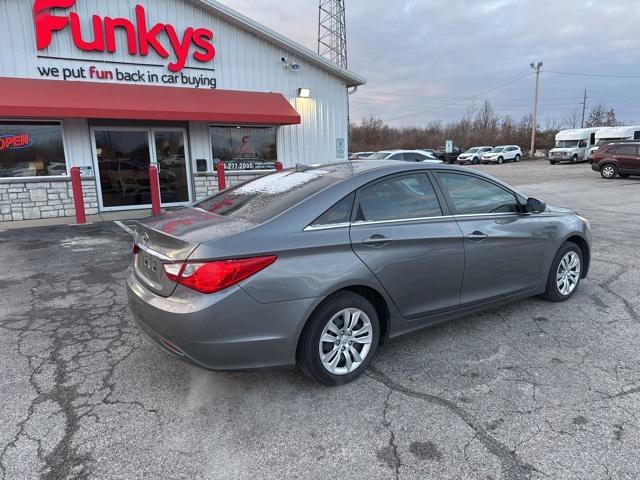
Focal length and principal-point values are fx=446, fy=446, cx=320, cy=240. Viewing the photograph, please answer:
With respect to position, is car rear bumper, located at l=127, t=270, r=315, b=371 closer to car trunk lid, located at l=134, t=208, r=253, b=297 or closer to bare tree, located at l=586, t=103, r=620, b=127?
car trunk lid, located at l=134, t=208, r=253, b=297

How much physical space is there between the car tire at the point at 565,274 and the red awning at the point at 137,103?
8.92 meters

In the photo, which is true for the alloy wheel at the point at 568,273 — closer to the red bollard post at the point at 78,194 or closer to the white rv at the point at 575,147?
the red bollard post at the point at 78,194

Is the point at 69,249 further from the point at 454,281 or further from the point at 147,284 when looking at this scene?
the point at 454,281

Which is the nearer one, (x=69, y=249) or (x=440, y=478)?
(x=440, y=478)

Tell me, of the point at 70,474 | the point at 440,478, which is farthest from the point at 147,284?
the point at 440,478

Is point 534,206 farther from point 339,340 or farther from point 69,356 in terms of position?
point 69,356

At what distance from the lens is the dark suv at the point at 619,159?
21.2m

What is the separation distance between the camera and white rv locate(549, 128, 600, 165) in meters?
35.2

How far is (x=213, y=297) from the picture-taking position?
265 centimetres

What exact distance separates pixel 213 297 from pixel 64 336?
7.29ft

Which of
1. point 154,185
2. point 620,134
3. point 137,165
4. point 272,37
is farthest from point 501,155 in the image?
point 154,185

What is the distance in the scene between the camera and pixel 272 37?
40.9 feet

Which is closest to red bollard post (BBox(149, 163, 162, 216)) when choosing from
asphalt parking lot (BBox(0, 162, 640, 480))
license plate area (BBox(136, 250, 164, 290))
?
asphalt parking lot (BBox(0, 162, 640, 480))

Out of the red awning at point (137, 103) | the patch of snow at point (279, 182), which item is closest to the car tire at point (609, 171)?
the red awning at point (137, 103)
